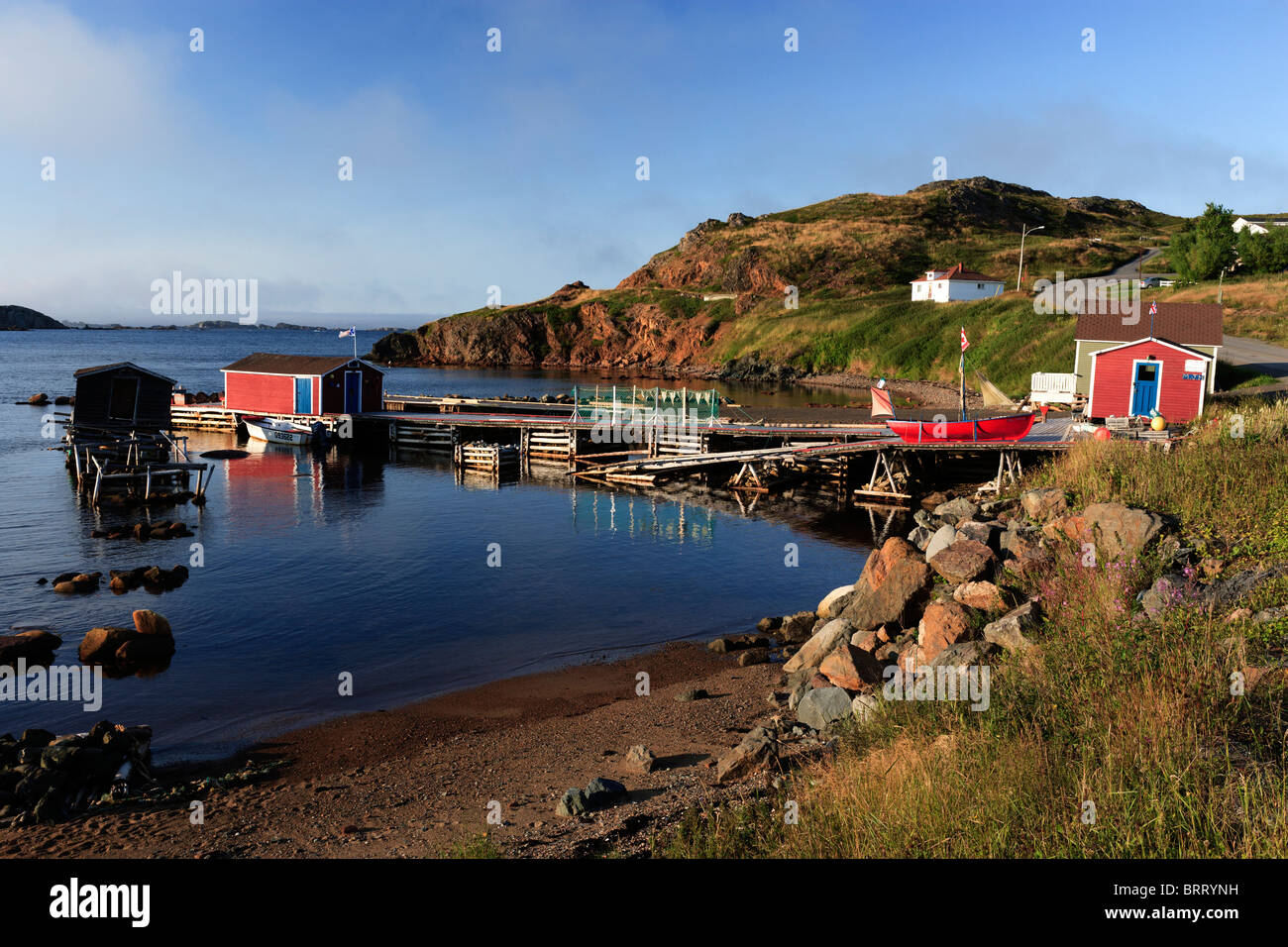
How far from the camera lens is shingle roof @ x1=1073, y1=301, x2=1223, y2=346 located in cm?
3919

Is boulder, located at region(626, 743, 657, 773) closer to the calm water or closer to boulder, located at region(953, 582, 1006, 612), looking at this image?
the calm water

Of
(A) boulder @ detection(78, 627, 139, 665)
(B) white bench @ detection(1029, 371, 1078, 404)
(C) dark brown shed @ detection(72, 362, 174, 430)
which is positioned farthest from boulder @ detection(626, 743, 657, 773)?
(B) white bench @ detection(1029, 371, 1078, 404)

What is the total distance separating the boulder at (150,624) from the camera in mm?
18828

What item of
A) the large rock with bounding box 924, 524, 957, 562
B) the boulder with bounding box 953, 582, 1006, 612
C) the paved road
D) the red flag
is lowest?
the boulder with bounding box 953, 582, 1006, 612

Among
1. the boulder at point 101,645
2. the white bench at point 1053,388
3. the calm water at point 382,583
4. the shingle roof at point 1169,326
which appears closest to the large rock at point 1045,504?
the calm water at point 382,583

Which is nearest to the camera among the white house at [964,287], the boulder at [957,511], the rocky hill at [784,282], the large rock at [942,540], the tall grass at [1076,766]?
the tall grass at [1076,766]

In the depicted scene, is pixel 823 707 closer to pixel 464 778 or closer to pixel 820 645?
pixel 820 645

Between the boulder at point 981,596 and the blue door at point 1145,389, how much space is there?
26657 mm

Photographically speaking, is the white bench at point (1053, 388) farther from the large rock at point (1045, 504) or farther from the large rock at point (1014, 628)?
the large rock at point (1014, 628)

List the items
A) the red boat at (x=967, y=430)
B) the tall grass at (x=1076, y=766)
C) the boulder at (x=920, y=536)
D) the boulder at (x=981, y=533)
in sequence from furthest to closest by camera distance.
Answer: the red boat at (x=967, y=430) < the boulder at (x=920, y=536) < the boulder at (x=981, y=533) < the tall grass at (x=1076, y=766)

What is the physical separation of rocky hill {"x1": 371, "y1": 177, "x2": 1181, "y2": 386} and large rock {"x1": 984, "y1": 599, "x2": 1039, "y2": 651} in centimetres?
7245
